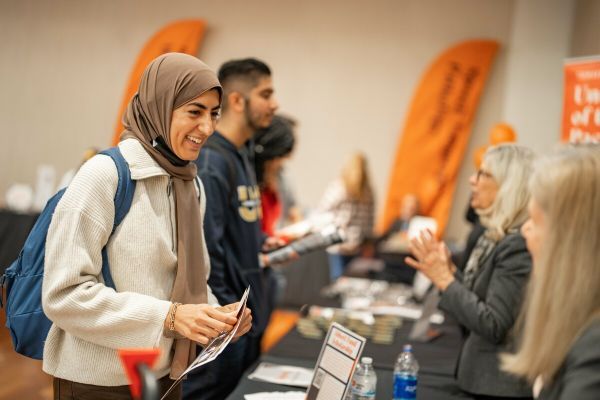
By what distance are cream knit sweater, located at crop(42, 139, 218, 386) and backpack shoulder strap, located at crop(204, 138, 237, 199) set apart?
85 cm

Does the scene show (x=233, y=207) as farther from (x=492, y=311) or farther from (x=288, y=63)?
(x=288, y=63)

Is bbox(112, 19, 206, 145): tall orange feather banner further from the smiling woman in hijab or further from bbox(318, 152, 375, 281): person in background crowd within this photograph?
the smiling woman in hijab

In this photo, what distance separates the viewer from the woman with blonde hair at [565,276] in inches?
49.6

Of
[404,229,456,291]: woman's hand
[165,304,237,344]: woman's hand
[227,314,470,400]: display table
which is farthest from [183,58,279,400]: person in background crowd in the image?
[165,304,237,344]: woman's hand

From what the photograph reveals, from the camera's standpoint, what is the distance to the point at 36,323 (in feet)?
5.54

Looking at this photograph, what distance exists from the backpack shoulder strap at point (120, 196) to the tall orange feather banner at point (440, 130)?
6506mm

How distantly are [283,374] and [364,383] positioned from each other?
45 centimetres

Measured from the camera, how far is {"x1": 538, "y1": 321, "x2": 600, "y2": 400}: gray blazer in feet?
3.89

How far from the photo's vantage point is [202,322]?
64.1 inches

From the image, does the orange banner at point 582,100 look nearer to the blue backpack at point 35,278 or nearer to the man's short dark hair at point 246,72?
the man's short dark hair at point 246,72

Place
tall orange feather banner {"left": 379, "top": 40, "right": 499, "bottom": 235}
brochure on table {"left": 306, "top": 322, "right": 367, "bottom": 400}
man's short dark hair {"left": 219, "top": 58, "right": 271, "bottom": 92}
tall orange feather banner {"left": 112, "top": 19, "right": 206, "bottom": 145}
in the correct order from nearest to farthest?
brochure on table {"left": 306, "top": 322, "right": 367, "bottom": 400} < man's short dark hair {"left": 219, "top": 58, "right": 271, "bottom": 92} < tall orange feather banner {"left": 379, "top": 40, "right": 499, "bottom": 235} < tall orange feather banner {"left": 112, "top": 19, "right": 206, "bottom": 145}

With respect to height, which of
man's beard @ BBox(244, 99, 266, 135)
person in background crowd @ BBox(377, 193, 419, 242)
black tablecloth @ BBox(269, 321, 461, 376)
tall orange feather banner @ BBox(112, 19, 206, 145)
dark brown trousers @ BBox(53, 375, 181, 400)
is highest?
tall orange feather banner @ BBox(112, 19, 206, 145)

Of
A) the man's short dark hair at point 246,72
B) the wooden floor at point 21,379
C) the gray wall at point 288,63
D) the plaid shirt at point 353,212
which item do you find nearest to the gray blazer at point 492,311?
the man's short dark hair at point 246,72

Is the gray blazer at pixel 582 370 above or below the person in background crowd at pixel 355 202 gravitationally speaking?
above
